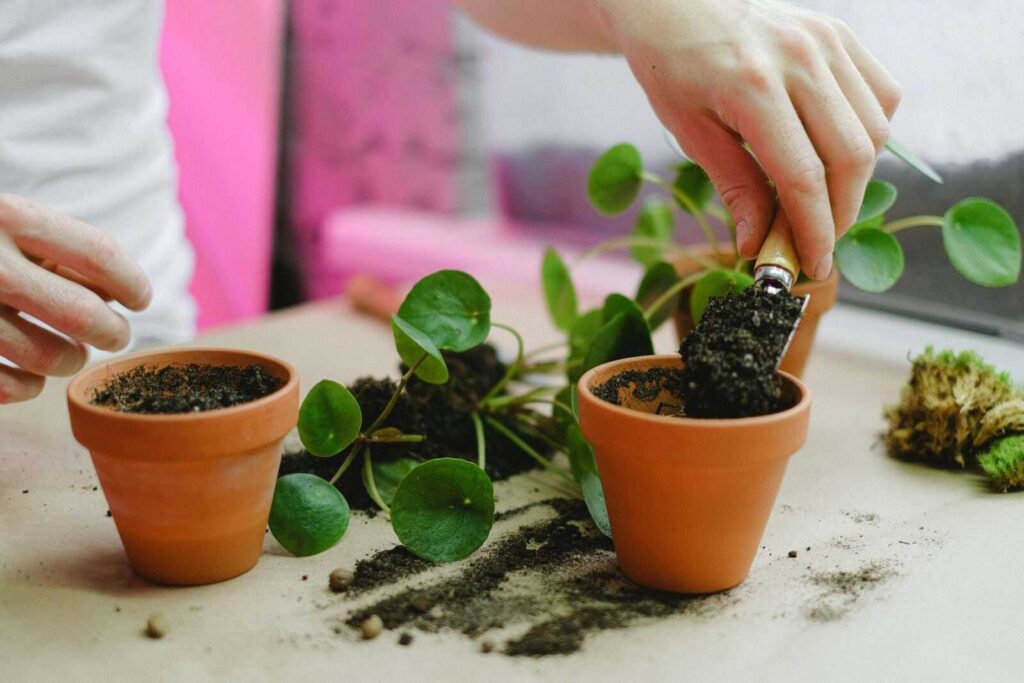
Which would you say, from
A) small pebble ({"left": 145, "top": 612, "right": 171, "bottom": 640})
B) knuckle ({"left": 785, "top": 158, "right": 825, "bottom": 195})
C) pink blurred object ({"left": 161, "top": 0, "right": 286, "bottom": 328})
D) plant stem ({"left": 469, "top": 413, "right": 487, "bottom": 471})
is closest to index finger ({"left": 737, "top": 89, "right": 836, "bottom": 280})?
knuckle ({"left": 785, "top": 158, "right": 825, "bottom": 195})

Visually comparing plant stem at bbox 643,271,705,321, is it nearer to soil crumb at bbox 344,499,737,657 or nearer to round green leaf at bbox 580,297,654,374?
round green leaf at bbox 580,297,654,374

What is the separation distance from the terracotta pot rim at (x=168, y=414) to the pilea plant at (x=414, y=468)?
0.18ft

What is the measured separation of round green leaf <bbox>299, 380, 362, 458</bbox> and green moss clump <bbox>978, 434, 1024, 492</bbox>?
1.96ft

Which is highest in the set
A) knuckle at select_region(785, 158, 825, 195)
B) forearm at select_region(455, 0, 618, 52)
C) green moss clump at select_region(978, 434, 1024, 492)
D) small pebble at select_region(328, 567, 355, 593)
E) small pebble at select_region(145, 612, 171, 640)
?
forearm at select_region(455, 0, 618, 52)

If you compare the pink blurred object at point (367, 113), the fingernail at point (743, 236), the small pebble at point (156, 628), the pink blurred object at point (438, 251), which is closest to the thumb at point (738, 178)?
the fingernail at point (743, 236)

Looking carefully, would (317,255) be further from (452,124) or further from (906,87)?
(906,87)

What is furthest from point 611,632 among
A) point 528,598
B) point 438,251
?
point 438,251

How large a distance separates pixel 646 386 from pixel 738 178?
0.21m

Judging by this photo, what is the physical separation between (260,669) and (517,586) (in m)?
0.20

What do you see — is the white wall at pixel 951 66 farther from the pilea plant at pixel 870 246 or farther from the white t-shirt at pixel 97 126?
the white t-shirt at pixel 97 126

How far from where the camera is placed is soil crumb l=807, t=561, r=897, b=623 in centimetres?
71

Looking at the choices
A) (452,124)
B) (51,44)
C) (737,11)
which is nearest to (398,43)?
(452,124)

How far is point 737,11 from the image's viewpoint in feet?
2.62

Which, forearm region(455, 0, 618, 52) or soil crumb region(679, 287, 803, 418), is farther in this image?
forearm region(455, 0, 618, 52)
